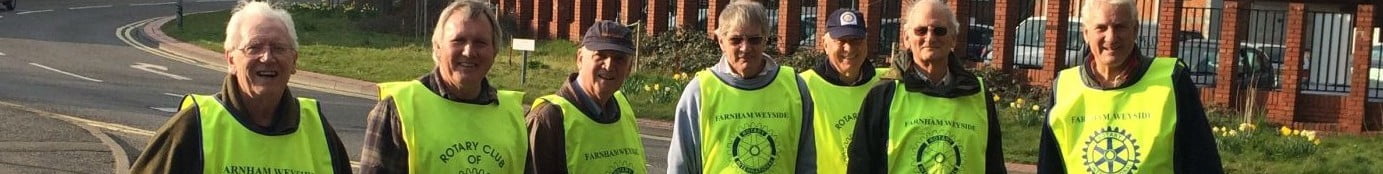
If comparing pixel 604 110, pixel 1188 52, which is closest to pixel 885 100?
pixel 604 110

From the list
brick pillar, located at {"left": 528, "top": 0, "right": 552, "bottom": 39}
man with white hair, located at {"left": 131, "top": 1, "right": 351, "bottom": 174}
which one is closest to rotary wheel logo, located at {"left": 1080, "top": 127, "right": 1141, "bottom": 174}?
man with white hair, located at {"left": 131, "top": 1, "right": 351, "bottom": 174}

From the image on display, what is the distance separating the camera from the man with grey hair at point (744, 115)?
521 centimetres

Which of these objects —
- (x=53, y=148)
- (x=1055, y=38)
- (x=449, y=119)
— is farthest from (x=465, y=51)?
(x=1055, y=38)

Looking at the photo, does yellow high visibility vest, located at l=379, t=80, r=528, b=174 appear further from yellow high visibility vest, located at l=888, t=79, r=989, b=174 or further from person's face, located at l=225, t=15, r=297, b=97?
yellow high visibility vest, located at l=888, t=79, r=989, b=174

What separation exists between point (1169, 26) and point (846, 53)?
14049 mm

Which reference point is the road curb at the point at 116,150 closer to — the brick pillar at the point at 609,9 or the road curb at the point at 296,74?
the road curb at the point at 296,74

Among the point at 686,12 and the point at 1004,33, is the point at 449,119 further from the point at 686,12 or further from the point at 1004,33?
the point at 686,12

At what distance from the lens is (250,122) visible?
400cm

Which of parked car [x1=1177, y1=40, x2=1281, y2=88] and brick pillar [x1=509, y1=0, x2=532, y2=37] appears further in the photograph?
brick pillar [x1=509, y1=0, x2=532, y2=37]

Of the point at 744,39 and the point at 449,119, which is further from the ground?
the point at 744,39

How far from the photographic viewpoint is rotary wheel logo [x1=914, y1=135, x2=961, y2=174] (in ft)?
16.0

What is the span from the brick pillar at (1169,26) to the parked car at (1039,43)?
28 centimetres

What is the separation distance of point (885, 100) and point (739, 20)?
22.0 inches

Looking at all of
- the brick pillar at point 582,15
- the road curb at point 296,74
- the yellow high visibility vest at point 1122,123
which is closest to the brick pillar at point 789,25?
the brick pillar at point 582,15
